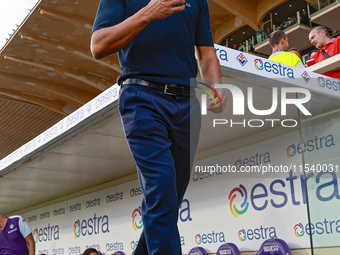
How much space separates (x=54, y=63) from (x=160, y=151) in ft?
80.6

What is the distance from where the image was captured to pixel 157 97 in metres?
1.50

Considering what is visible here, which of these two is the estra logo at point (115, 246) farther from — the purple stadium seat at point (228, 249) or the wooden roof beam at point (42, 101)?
the wooden roof beam at point (42, 101)

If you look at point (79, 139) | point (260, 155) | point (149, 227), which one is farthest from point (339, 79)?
point (79, 139)

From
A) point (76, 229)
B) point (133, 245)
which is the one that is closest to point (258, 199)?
point (133, 245)

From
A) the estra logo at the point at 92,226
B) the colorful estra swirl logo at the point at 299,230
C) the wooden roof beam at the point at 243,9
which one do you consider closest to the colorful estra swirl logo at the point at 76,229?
the estra logo at the point at 92,226

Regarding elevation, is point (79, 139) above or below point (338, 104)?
above

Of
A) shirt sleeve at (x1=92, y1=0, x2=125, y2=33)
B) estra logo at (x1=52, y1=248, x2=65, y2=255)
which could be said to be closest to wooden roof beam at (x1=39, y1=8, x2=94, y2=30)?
estra logo at (x1=52, y1=248, x2=65, y2=255)

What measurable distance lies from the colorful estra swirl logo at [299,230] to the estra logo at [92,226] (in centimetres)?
440

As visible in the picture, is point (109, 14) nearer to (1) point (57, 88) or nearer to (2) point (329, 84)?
(2) point (329, 84)

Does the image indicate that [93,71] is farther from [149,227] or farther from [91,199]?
[149,227]

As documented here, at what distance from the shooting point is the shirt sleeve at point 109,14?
5.12 feet

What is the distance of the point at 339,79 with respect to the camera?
13.0 ft

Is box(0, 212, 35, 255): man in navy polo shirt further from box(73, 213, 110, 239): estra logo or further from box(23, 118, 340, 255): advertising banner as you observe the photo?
box(73, 213, 110, 239): estra logo

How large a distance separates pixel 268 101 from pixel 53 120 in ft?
88.7
